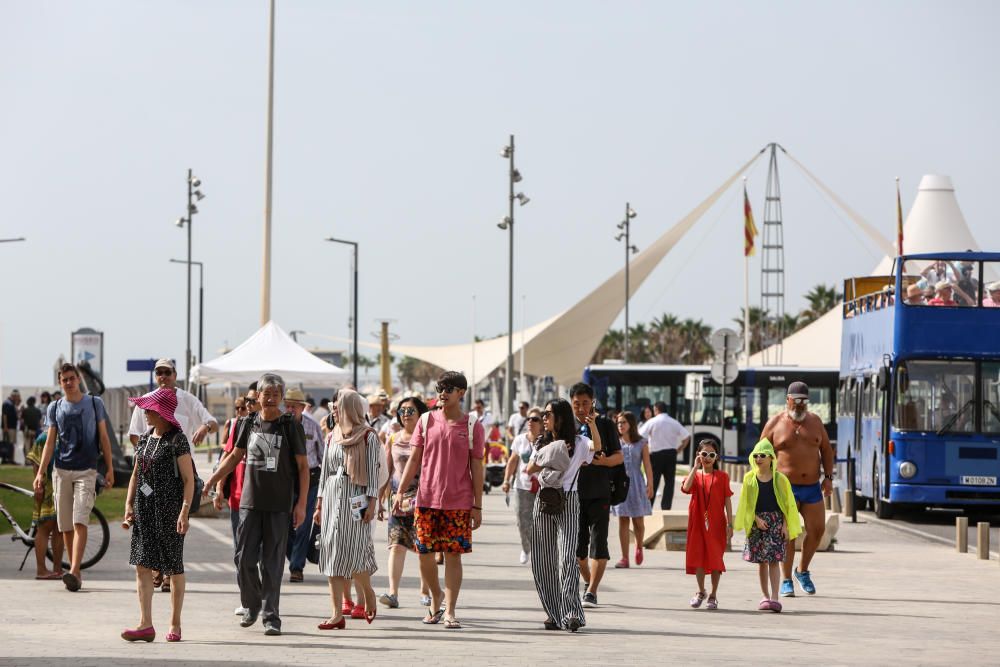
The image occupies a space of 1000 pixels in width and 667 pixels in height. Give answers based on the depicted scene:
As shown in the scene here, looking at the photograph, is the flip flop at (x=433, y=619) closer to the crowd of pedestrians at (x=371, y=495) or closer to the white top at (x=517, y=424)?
the crowd of pedestrians at (x=371, y=495)

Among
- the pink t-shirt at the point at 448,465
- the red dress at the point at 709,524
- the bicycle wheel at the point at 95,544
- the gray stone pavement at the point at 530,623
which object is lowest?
the gray stone pavement at the point at 530,623

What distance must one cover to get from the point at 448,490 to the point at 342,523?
0.74m

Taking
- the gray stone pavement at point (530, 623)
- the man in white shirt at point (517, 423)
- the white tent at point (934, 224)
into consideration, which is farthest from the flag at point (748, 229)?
the gray stone pavement at point (530, 623)

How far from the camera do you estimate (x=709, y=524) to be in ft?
43.6

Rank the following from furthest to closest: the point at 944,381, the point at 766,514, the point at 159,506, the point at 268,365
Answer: the point at 268,365, the point at 944,381, the point at 766,514, the point at 159,506

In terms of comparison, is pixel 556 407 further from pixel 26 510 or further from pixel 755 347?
pixel 755 347

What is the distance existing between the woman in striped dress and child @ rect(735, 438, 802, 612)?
3219 mm

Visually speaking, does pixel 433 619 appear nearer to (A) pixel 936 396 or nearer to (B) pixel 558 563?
(B) pixel 558 563

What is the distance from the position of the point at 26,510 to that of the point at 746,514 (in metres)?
13.1

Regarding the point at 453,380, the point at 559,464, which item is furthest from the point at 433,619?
the point at 453,380

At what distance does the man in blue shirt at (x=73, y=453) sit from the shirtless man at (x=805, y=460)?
18.1 feet

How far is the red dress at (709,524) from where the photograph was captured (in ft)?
43.3

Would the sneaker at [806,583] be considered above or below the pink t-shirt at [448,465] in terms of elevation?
below

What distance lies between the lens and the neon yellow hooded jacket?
13.4 metres
